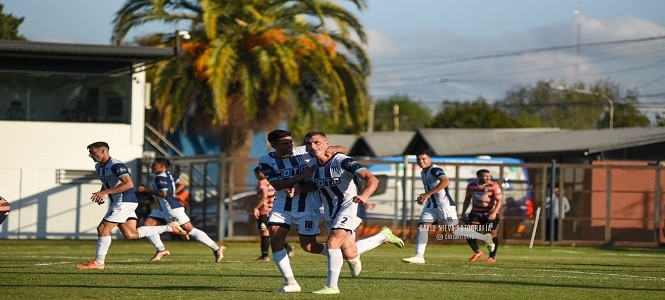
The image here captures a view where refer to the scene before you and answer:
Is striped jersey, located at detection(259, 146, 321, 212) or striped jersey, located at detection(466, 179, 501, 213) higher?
striped jersey, located at detection(259, 146, 321, 212)

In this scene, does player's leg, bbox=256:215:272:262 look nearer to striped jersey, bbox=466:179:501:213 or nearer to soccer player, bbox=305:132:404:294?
striped jersey, bbox=466:179:501:213

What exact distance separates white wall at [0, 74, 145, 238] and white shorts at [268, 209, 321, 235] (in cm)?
2005

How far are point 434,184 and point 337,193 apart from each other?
23.7 ft

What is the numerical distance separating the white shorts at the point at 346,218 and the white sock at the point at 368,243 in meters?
1.45

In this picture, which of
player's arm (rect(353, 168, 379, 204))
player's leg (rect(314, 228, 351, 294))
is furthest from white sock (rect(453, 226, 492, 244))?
player's arm (rect(353, 168, 379, 204))

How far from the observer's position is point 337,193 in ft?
41.3

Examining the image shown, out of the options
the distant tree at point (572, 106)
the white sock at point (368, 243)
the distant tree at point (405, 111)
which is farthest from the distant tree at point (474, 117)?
the white sock at point (368, 243)

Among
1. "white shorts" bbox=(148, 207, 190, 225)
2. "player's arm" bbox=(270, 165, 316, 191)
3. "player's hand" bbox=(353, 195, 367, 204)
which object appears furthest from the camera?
"white shorts" bbox=(148, 207, 190, 225)

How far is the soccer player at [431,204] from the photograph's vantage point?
19312 millimetres

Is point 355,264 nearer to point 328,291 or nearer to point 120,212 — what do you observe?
Result: point 328,291

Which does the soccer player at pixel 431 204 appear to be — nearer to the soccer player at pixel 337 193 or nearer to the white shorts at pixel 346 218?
the soccer player at pixel 337 193

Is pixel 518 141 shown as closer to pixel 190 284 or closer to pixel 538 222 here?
pixel 538 222

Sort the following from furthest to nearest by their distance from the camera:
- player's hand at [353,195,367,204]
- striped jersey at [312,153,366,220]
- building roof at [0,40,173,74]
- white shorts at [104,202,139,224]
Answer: building roof at [0,40,173,74]
white shorts at [104,202,139,224]
striped jersey at [312,153,366,220]
player's hand at [353,195,367,204]

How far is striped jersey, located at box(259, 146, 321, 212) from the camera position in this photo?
1284cm
